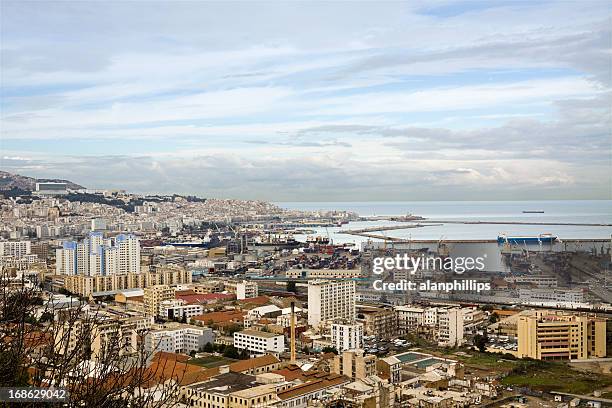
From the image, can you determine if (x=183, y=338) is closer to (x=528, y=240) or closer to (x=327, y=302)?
(x=327, y=302)

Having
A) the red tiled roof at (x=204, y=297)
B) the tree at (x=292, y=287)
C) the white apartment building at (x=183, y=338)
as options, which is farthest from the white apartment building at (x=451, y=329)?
the tree at (x=292, y=287)

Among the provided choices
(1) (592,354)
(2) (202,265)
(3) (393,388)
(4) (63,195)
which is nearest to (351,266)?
(2) (202,265)

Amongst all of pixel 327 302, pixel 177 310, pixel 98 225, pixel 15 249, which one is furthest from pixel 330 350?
pixel 98 225

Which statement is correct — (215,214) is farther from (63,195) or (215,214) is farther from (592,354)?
(592,354)

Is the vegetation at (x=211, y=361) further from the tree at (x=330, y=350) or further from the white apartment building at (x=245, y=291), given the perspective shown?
the white apartment building at (x=245, y=291)

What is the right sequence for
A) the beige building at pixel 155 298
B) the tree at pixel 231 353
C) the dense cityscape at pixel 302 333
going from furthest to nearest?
the beige building at pixel 155 298, the tree at pixel 231 353, the dense cityscape at pixel 302 333

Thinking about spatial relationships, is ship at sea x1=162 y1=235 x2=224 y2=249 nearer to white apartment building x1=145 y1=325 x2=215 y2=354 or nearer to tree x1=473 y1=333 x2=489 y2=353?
white apartment building x1=145 y1=325 x2=215 y2=354

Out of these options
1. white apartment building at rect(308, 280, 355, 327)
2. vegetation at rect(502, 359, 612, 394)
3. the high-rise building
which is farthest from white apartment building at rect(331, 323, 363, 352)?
the high-rise building

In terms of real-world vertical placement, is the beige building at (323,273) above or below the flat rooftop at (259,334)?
below
